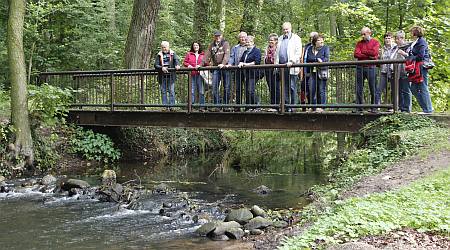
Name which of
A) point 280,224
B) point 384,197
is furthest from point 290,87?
point 384,197

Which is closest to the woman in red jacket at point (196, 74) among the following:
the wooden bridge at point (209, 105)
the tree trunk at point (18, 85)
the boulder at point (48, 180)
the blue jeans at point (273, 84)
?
the wooden bridge at point (209, 105)

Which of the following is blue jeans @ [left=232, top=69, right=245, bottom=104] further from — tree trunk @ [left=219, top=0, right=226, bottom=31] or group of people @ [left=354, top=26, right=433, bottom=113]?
tree trunk @ [left=219, top=0, right=226, bottom=31]

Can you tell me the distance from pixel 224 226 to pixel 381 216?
2.97 meters

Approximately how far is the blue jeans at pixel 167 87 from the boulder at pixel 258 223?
5.75 m

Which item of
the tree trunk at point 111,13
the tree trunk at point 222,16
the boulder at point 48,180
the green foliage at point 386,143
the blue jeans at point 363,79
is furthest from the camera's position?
the tree trunk at point 111,13

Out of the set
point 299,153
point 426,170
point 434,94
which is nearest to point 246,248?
point 426,170

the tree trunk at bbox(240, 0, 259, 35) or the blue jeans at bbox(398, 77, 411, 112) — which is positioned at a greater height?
the tree trunk at bbox(240, 0, 259, 35)

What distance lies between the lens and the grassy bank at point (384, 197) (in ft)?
17.1

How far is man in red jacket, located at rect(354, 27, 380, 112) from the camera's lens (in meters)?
10.7

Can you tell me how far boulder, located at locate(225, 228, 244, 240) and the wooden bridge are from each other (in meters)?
4.05

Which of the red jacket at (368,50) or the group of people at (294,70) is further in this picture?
the red jacket at (368,50)

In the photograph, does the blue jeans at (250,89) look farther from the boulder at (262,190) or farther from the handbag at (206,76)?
the boulder at (262,190)

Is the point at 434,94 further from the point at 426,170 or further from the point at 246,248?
the point at 246,248

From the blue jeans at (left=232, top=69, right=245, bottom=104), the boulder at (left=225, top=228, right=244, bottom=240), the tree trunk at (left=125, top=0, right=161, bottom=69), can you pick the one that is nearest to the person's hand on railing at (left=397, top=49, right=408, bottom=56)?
the blue jeans at (left=232, top=69, right=245, bottom=104)
